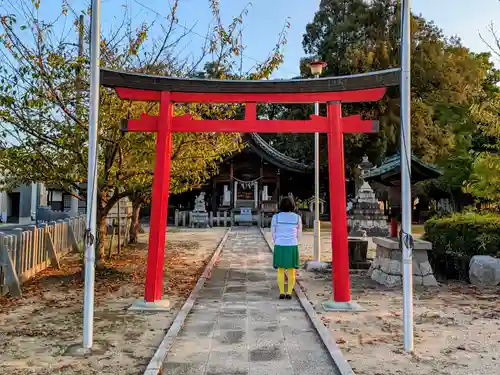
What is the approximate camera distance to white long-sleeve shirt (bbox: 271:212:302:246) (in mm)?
7910

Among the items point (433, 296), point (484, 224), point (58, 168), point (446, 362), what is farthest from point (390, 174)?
point (58, 168)

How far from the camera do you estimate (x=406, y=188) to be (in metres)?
5.35

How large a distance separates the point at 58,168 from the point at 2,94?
1.84m

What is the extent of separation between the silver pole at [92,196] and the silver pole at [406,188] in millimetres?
3731

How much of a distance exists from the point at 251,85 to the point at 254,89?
8 cm

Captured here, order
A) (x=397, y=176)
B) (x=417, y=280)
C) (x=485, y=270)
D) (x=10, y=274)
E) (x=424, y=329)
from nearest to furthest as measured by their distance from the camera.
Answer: (x=424, y=329) → (x=10, y=274) → (x=485, y=270) → (x=417, y=280) → (x=397, y=176)

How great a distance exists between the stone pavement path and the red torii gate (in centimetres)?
101

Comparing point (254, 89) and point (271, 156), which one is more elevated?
point (271, 156)

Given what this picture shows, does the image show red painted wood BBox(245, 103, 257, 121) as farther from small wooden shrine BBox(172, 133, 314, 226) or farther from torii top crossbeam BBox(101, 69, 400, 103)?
small wooden shrine BBox(172, 133, 314, 226)

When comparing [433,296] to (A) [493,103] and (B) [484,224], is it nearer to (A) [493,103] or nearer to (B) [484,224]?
(B) [484,224]

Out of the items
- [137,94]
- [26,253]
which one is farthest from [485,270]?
[26,253]

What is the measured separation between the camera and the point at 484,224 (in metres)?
9.60

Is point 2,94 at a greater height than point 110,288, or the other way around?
point 2,94

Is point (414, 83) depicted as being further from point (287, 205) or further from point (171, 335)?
point (171, 335)
